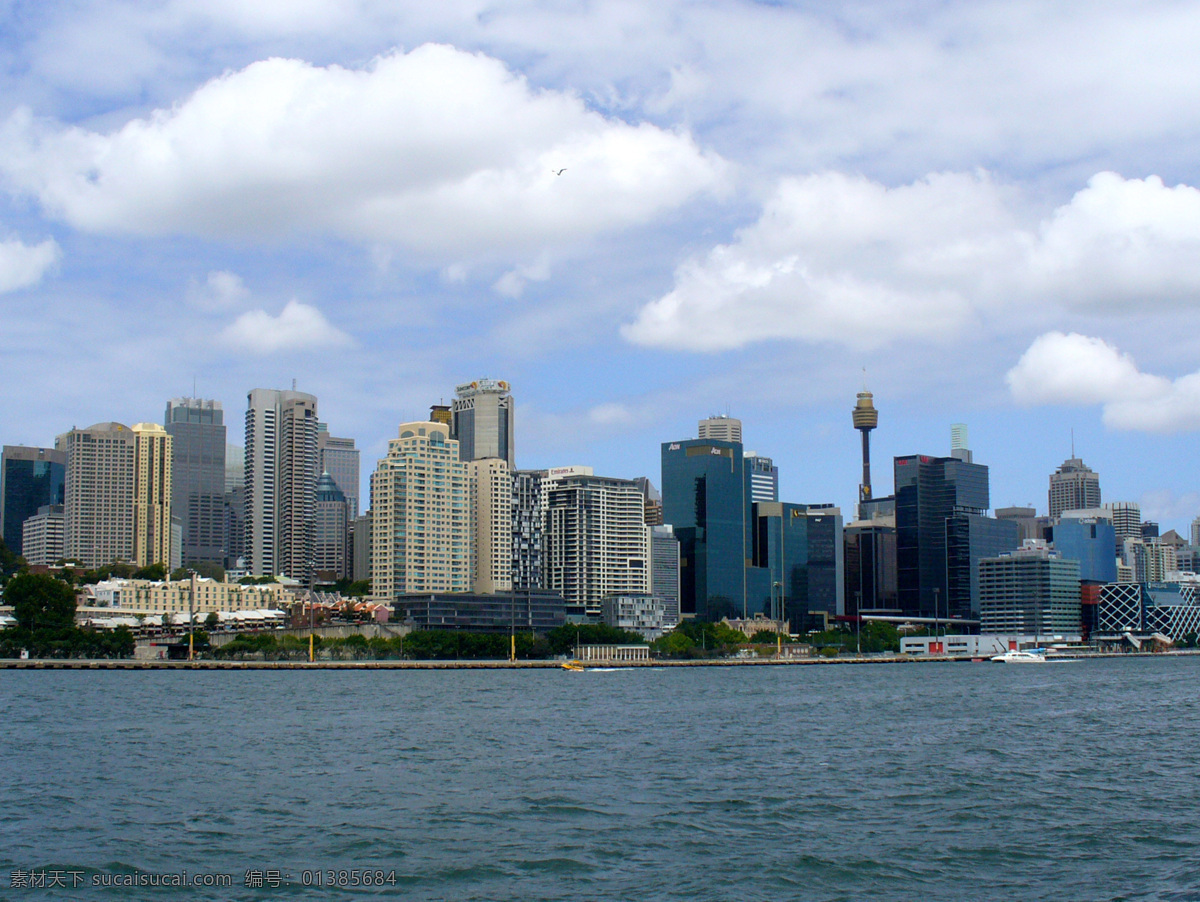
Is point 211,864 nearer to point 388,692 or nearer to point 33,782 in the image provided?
point 33,782

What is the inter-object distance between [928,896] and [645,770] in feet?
78.2

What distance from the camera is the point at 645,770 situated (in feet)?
186

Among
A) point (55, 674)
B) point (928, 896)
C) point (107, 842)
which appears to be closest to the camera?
point (928, 896)

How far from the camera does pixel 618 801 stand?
157 ft

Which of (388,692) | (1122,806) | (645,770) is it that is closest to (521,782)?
(645,770)

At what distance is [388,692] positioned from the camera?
401 ft

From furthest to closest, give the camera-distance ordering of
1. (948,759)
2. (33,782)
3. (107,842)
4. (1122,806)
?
(948,759) < (33,782) < (1122,806) < (107,842)

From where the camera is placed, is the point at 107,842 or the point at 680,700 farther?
the point at 680,700

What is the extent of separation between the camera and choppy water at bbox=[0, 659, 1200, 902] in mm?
35875

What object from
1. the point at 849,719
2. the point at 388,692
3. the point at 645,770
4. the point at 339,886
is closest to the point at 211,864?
the point at 339,886

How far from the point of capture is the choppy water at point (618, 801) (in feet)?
118

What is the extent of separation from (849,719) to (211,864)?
180 ft

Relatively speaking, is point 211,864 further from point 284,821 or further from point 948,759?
point 948,759

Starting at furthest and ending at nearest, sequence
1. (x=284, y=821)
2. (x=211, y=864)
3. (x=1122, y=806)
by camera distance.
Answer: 1. (x=1122, y=806)
2. (x=284, y=821)
3. (x=211, y=864)
